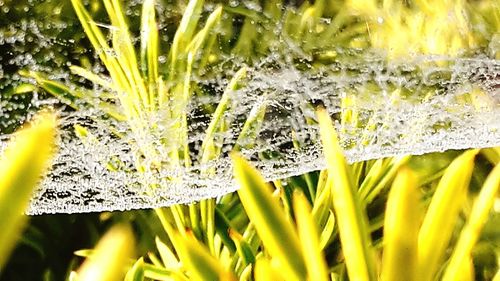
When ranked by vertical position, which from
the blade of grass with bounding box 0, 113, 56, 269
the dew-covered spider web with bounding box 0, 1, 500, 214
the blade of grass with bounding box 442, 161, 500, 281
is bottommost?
the blade of grass with bounding box 442, 161, 500, 281

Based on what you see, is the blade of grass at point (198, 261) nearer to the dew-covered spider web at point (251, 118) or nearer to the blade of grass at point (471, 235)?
the blade of grass at point (471, 235)

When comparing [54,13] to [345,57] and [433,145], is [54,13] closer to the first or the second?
[345,57]

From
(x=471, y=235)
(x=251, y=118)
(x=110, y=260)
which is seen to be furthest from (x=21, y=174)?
(x=251, y=118)

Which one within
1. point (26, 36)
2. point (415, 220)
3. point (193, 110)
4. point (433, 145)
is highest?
point (26, 36)

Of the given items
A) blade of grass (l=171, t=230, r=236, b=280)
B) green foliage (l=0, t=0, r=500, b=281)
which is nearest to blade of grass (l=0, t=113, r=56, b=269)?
green foliage (l=0, t=0, r=500, b=281)

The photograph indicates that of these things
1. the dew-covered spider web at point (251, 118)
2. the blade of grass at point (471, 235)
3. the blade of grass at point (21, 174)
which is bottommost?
the blade of grass at point (471, 235)

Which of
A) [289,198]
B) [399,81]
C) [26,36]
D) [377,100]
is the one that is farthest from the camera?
[26,36]

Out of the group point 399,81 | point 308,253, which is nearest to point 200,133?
point 399,81

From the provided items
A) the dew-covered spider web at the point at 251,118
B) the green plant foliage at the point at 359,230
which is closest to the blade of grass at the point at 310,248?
the green plant foliage at the point at 359,230

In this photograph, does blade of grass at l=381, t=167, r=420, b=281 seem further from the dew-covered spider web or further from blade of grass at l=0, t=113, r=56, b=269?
the dew-covered spider web
